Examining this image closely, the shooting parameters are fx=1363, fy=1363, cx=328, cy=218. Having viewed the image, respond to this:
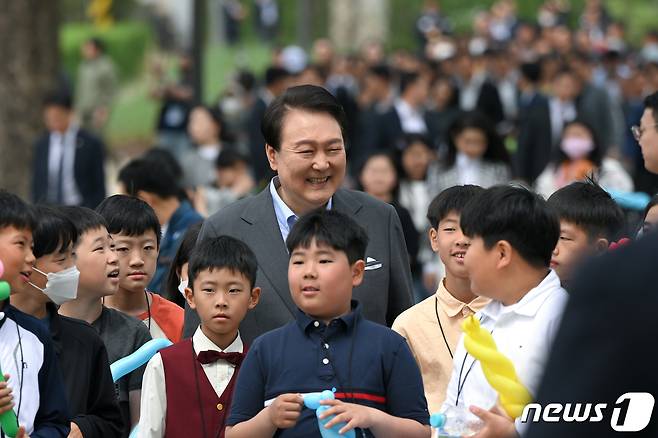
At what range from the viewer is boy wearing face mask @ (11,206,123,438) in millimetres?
5004

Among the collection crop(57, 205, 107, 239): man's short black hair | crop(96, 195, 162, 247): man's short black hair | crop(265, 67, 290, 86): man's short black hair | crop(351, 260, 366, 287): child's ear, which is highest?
crop(265, 67, 290, 86): man's short black hair

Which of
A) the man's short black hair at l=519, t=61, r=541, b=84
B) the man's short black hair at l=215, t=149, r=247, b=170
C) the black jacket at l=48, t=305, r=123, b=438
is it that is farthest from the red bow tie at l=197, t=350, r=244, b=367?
the man's short black hair at l=519, t=61, r=541, b=84

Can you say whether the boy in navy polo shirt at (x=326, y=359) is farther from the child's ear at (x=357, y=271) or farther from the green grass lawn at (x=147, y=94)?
the green grass lawn at (x=147, y=94)

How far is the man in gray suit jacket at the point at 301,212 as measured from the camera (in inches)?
213

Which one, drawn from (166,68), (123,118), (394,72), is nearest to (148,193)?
(394,72)

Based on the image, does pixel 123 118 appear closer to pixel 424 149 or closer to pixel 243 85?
pixel 243 85

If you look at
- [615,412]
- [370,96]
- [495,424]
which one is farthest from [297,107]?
[370,96]

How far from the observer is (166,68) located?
36.5 meters

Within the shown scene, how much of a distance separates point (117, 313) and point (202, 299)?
0.75 m

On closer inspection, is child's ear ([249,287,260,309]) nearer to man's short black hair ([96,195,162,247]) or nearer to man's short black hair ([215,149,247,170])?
man's short black hair ([96,195,162,247])

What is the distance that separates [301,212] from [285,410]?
53.8 inches

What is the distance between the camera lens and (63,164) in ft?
44.9

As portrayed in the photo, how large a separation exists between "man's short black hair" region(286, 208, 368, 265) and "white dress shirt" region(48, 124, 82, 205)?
918 cm

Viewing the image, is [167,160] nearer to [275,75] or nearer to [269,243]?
[269,243]
